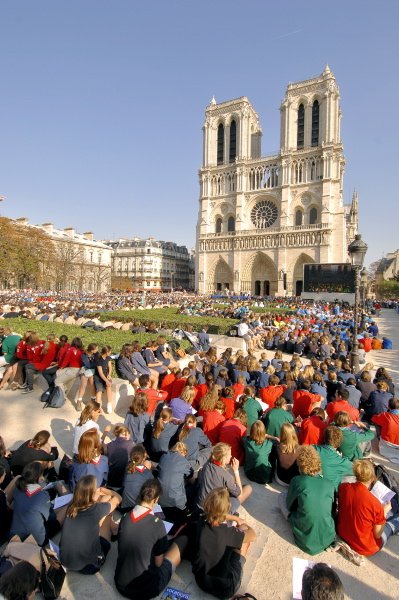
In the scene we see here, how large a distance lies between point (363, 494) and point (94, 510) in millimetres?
2557

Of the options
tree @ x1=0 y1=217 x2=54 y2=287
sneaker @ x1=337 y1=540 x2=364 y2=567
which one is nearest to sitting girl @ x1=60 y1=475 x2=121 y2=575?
sneaker @ x1=337 y1=540 x2=364 y2=567

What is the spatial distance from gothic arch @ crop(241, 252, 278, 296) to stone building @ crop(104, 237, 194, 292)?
101 ft

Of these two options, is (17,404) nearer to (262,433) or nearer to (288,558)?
(262,433)

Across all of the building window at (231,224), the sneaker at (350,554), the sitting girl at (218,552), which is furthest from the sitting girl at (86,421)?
the building window at (231,224)

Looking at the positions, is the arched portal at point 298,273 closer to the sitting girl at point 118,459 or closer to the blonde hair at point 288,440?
the blonde hair at point 288,440

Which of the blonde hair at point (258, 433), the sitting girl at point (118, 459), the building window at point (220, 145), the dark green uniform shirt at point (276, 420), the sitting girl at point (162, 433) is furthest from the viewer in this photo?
the building window at point (220, 145)

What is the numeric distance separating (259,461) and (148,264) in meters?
81.5

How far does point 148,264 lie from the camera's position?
277 ft

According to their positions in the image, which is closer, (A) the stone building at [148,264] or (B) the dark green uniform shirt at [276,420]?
(B) the dark green uniform shirt at [276,420]

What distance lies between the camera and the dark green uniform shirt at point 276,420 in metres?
5.36

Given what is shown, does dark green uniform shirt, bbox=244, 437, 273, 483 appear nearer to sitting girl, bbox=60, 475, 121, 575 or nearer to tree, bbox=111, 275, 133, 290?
sitting girl, bbox=60, 475, 121, 575

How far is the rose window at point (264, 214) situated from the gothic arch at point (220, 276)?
8707mm

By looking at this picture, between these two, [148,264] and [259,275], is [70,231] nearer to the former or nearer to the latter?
[148,264]

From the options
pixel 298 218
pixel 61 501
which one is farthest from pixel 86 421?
pixel 298 218
